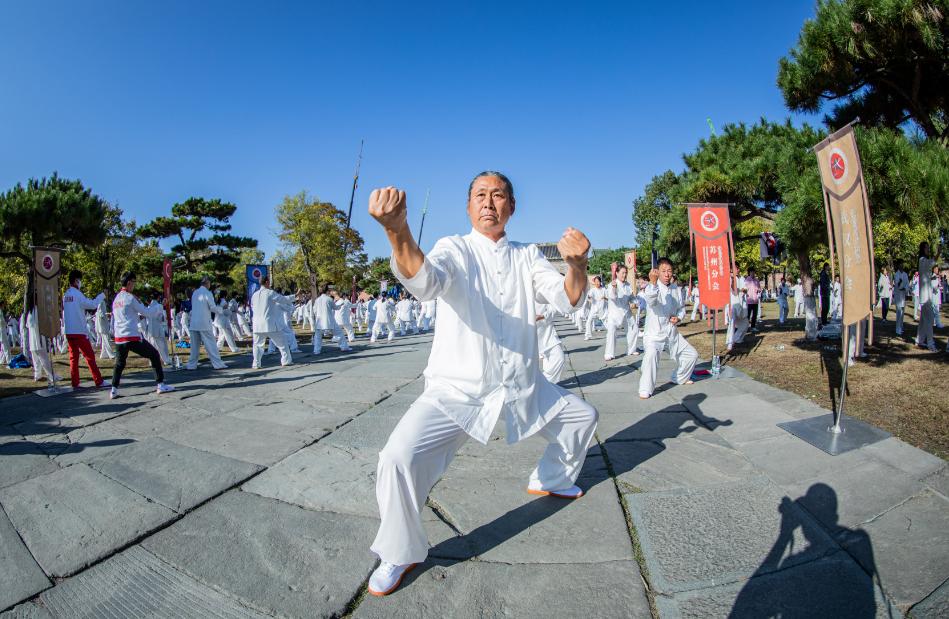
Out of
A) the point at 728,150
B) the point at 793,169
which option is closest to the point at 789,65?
the point at 793,169

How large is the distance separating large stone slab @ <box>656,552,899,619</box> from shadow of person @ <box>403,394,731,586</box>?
2.95 feet

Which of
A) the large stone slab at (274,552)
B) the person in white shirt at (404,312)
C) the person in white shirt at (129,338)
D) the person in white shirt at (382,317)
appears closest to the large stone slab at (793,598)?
the large stone slab at (274,552)

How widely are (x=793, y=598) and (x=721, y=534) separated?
52 cm

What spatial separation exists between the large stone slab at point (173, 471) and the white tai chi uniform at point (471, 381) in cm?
171

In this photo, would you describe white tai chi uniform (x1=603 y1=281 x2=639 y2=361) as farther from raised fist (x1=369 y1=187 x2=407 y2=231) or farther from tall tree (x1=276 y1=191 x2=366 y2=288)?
tall tree (x1=276 y1=191 x2=366 y2=288)

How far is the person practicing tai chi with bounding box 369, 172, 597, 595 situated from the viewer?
2166 millimetres

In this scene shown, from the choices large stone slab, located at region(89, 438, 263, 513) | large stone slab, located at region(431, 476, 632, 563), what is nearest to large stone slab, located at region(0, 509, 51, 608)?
large stone slab, located at region(89, 438, 263, 513)

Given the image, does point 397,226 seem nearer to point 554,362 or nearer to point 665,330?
point 554,362

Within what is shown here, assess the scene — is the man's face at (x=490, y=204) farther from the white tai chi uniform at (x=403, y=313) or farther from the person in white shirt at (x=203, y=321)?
the white tai chi uniform at (x=403, y=313)

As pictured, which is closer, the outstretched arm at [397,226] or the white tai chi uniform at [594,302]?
the outstretched arm at [397,226]

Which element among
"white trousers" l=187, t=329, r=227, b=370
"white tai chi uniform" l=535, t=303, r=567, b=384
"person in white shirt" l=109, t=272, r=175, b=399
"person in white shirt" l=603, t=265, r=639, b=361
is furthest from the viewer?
"person in white shirt" l=603, t=265, r=639, b=361

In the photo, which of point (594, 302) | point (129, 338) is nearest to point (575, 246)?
point (129, 338)

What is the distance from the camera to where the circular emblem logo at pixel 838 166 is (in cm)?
405

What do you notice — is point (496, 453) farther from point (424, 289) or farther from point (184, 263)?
point (184, 263)
